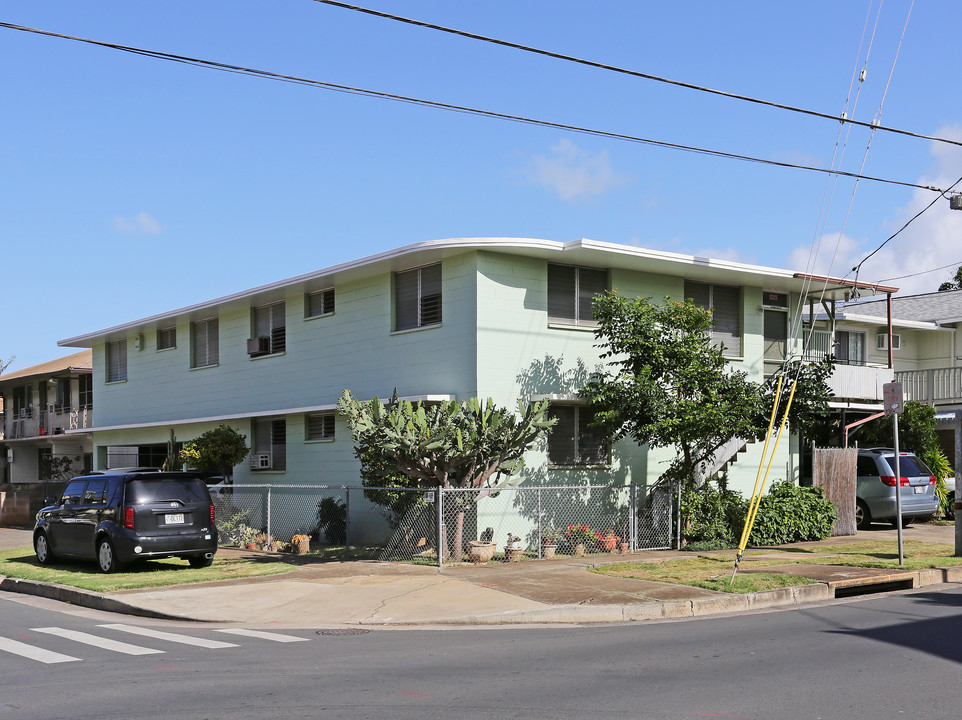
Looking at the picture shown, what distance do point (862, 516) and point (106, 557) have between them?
54.2 ft

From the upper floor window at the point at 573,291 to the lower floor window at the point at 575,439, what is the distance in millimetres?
1755

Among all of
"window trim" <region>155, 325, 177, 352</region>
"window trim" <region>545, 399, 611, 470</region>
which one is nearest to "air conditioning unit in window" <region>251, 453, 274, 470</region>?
"window trim" <region>155, 325, 177, 352</region>

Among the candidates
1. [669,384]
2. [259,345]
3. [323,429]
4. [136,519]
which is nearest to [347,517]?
[323,429]

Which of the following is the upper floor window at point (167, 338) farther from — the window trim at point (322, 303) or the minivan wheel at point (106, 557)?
the minivan wheel at point (106, 557)

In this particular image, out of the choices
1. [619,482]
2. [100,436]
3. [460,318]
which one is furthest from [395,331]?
[100,436]

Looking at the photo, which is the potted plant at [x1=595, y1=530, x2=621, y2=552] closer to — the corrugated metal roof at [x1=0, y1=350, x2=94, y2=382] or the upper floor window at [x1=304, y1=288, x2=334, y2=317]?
the upper floor window at [x1=304, y1=288, x2=334, y2=317]

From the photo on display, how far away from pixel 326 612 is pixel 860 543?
11.7m

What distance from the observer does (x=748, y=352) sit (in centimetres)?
2205

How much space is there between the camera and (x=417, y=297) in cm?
1978

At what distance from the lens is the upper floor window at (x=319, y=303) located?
22.3 metres

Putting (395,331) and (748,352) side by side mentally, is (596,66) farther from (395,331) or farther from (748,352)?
(748,352)

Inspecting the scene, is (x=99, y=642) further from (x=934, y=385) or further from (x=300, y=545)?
(x=934, y=385)

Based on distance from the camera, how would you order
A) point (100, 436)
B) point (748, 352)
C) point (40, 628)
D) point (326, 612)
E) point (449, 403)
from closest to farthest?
point (40, 628) < point (326, 612) < point (449, 403) < point (748, 352) < point (100, 436)

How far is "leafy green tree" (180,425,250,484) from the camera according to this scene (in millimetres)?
23406
